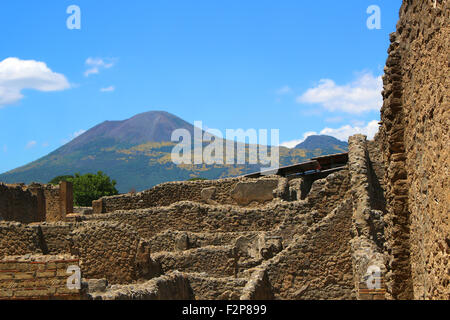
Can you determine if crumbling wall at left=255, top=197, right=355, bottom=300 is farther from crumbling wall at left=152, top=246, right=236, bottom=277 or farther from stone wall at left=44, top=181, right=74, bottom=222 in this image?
stone wall at left=44, top=181, right=74, bottom=222

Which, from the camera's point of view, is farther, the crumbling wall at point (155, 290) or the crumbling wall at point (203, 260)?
the crumbling wall at point (203, 260)

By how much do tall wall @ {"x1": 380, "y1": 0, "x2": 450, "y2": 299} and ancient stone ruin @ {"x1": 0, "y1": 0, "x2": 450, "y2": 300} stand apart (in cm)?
1

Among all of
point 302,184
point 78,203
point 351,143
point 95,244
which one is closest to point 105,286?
point 95,244

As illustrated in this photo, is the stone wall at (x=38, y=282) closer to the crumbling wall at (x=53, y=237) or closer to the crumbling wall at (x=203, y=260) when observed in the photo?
the crumbling wall at (x=203, y=260)

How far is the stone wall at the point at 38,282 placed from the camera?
748cm

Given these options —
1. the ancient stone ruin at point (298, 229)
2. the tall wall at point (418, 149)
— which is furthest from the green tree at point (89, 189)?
the tall wall at point (418, 149)

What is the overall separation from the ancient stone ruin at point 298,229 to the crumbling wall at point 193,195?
36mm

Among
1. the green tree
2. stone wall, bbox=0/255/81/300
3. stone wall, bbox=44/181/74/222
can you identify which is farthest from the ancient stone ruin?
the green tree

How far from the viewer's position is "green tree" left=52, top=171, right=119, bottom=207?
68688mm

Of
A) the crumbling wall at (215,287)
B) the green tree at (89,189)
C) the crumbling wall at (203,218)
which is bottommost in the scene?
the crumbling wall at (215,287)

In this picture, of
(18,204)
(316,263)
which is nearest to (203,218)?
(316,263)

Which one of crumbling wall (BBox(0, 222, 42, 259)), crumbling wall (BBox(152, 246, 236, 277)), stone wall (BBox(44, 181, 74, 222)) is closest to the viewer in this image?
crumbling wall (BBox(152, 246, 236, 277))

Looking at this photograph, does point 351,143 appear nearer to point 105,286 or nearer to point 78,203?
point 105,286

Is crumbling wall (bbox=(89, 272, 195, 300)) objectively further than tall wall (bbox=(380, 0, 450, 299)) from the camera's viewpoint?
Yes
